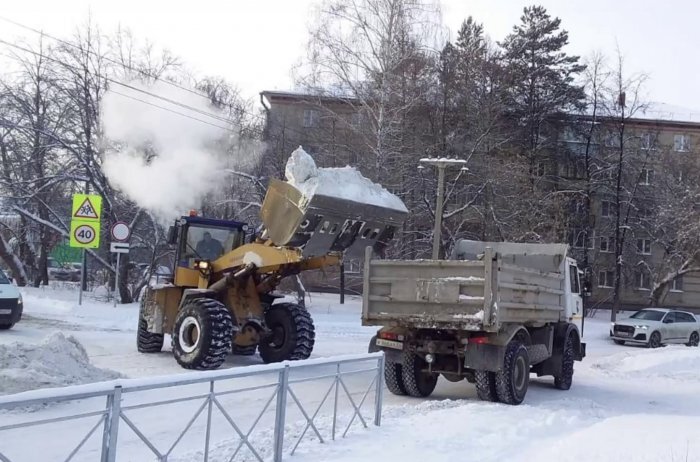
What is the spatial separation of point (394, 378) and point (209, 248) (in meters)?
4.82

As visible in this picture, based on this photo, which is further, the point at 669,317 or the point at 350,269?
the point at 350,269

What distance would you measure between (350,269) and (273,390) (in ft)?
103

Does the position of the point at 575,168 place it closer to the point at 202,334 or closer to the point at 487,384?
the point at 487,384

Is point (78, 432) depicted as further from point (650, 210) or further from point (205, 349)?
point (650, 210)

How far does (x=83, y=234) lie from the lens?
20562 millimetres

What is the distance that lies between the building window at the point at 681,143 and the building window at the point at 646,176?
331cm

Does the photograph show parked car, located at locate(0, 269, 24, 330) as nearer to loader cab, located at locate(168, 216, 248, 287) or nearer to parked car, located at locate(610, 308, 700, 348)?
loader cab, located at locate(168, 216, 248, 287)

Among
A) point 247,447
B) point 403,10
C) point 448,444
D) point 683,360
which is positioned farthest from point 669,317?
point 247,447

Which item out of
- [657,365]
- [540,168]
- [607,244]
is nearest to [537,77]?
[540,168]

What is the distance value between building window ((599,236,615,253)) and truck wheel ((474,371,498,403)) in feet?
115

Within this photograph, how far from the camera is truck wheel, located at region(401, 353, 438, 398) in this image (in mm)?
11625

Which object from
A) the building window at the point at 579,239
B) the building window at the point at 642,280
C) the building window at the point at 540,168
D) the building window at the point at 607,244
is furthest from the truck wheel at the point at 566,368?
the building window at the point at 642,280

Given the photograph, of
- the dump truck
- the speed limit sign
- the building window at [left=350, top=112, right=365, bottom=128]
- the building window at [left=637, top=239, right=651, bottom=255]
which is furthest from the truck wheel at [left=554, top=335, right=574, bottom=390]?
the building window at [left=637, top=239, right=651, bottom=255]

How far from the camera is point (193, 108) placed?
19.2 m
